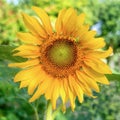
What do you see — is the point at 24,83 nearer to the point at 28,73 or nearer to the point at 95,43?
the point at 28,73

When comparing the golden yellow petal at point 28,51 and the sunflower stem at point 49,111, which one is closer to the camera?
the golden yellow petal at point 28,51

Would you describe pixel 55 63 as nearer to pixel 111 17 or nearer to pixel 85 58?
pixel 85 58

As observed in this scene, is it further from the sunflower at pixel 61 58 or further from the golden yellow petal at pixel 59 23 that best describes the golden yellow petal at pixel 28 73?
the golden yellow petal at pixel 59 23

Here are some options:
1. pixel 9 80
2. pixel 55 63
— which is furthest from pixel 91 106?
pixel 55 63

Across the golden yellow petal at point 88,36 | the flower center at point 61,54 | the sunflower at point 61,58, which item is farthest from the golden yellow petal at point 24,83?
the golden yellow petal at point 88,36

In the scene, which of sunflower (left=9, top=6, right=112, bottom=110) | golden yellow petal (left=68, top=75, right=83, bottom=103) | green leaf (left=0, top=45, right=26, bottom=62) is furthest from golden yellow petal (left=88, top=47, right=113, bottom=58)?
green leaf (left=0, top=45, right=26, bottom=62)

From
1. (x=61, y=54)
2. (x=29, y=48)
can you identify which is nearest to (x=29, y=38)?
(x=29, y=48)
